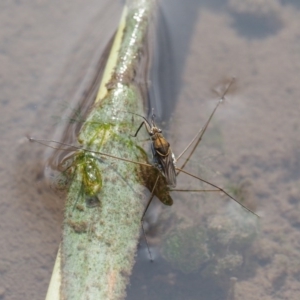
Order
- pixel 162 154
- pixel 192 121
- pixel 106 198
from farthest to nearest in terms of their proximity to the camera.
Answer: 1. pixel 192 121
2. pixel 162 154
3. pixel 106 198

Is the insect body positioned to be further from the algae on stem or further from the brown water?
the brown water

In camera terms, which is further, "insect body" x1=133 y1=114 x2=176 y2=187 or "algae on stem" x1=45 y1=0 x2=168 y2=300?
"insect body" x1=133 y1=114 x2=176 y2=187

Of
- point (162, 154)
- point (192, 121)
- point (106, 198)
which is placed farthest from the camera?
point (192, 121)

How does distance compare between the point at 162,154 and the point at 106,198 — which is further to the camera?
the point at 162,154

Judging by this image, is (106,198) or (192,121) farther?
(192,121)

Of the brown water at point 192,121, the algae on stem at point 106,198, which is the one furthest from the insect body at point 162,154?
the brown water at point 192,121

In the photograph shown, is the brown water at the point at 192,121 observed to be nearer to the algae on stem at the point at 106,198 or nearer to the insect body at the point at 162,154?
the insect body at the point at 162,154

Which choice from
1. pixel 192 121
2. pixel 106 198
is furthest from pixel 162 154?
pixel 192 121

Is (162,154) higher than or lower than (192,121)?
higher

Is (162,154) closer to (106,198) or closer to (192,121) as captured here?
(106,198)

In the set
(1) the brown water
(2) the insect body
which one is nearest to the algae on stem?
(2) the insect body
